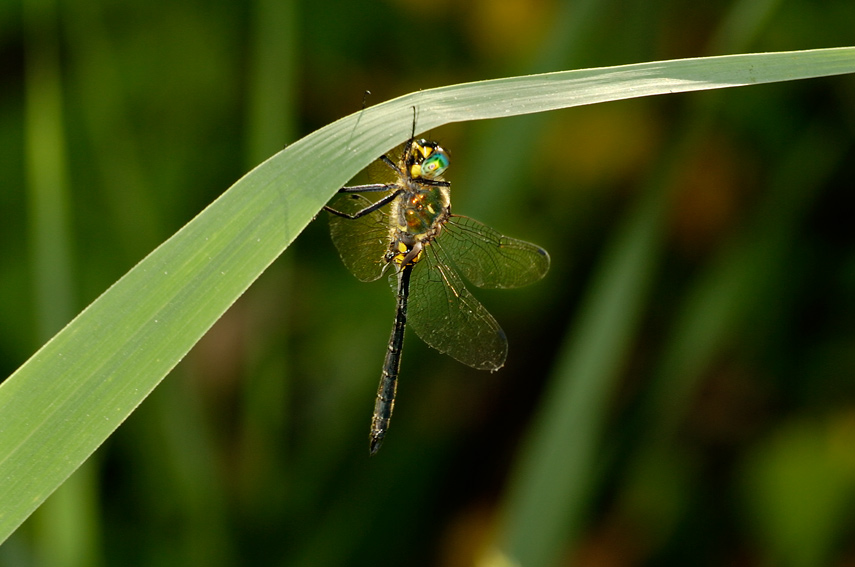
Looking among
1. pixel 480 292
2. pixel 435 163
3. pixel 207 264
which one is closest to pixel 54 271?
pixel 435 163

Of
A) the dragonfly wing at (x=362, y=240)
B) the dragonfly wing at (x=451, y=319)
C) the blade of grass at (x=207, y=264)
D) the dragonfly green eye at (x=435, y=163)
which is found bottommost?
the blade of grass at (x=207, y=264)

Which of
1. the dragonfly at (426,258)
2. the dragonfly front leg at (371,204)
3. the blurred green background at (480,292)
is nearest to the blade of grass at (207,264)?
the dragonfly front leg at (371,204)

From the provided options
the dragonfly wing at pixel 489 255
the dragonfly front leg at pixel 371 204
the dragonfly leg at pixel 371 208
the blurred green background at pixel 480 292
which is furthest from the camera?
the blurred green background at pixel 480 292

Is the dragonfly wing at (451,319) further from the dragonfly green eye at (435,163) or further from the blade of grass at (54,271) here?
the blade of grass at (54,271)

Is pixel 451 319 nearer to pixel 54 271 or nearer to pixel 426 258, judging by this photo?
pixel 426 258

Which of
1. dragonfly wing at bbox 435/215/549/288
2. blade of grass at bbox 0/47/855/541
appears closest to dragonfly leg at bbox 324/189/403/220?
dragonfly wing at bbox 435/215/549/288

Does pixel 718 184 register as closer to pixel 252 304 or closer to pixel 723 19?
pixel 723 19

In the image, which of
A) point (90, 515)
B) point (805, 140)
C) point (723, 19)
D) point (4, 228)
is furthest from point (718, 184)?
point (4, 228)
